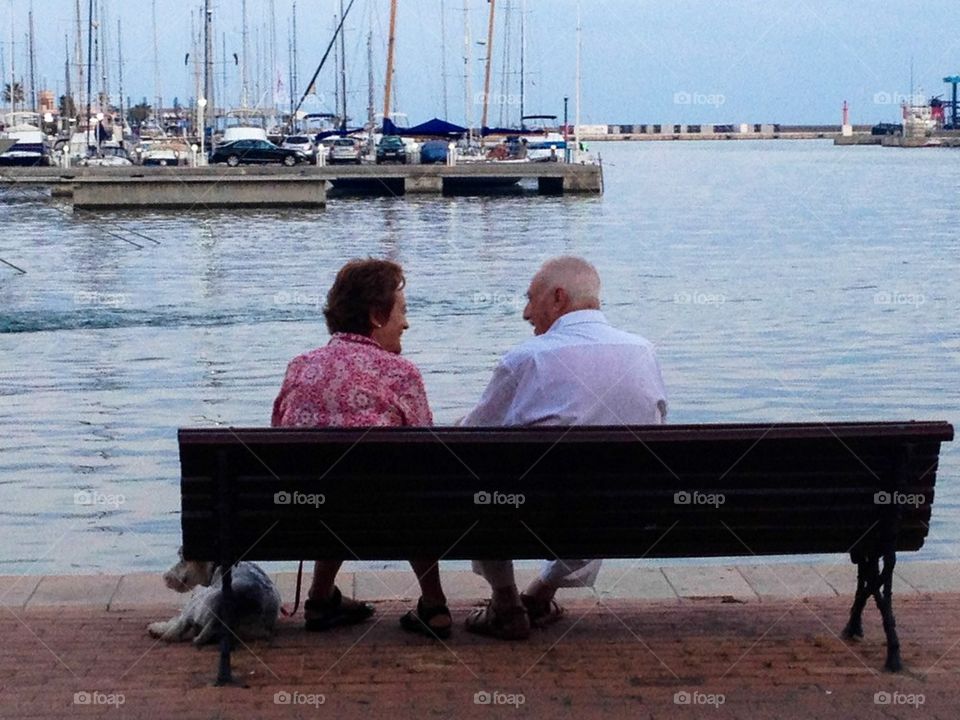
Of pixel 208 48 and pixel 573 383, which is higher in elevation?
pixel 208 48

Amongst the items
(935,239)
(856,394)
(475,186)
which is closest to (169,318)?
(856,394)

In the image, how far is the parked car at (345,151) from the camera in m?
75.1

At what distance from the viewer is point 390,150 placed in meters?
75.0

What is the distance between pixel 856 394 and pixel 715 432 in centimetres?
1195

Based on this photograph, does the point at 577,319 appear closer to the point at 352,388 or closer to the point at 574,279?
the point at 574,279

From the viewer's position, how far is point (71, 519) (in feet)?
33.9

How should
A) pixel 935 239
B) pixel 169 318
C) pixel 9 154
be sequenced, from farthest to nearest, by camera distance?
pixel 9 154 → pixel 935 239 → pixel 169 318

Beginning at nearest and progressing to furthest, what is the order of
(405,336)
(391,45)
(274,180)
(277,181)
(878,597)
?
(878,597) < (405,336) < (274,180) < (277,181) < (391,45)

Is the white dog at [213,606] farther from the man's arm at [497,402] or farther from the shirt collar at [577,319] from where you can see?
the shirt collar at [577,319]

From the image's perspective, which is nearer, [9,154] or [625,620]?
[625,620]

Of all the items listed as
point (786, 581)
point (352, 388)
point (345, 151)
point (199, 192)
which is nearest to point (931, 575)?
point (786, 581)

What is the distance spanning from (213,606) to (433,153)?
71486 millimetres

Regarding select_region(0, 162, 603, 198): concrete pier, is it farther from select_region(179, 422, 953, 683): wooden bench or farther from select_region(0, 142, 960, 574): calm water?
select_region(179, 422, 953, 683): wooden bench

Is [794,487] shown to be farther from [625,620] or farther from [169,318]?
[169,318]
